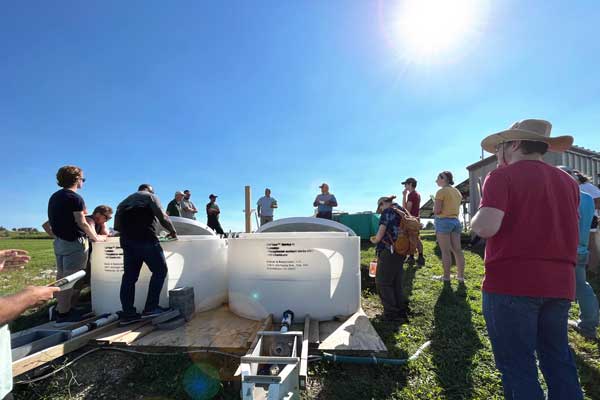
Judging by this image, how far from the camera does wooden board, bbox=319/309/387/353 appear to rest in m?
2.94

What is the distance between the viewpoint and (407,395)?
8.32ft

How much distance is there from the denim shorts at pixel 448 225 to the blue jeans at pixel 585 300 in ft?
5.98

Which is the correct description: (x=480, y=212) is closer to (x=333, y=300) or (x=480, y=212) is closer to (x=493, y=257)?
(x=493, y=257)

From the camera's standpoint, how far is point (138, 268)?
3793mm

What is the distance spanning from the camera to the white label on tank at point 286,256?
12.1 ft

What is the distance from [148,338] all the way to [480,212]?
3.62 meters

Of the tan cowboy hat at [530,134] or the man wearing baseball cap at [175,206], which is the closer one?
the tan cowboy hat at [530,134]

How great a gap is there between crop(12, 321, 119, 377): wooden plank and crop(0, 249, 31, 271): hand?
141cm

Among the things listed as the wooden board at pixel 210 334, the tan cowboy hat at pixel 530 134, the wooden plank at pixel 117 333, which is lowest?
the wooden board at pixel 210 334

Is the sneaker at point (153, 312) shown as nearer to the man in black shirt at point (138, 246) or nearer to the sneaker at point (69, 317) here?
the man in black shirt at point (138, 246)

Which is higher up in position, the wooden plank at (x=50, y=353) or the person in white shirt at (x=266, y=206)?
the person in white shirt at (x=266, y=206)

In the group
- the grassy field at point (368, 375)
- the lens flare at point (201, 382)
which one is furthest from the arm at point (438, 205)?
the lens flare at point (201, 382)

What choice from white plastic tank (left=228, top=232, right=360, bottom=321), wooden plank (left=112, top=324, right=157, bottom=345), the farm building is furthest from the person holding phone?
the farm building

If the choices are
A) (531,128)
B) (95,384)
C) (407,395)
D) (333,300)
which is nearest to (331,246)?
(333,300)
